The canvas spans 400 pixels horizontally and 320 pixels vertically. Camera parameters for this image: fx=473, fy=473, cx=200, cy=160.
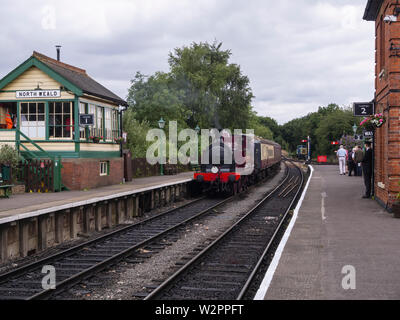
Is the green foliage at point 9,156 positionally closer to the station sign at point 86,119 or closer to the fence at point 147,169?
the station sign at point 86,119

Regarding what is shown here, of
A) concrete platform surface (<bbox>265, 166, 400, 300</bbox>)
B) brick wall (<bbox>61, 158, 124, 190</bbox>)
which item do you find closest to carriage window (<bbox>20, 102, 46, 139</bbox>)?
brick wall (<bbox>61, 158, 124, 190</bbox>)

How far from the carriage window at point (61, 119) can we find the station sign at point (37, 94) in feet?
1.19

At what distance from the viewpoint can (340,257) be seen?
779cm

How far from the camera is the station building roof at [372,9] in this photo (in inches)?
584

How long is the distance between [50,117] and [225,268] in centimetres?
1072

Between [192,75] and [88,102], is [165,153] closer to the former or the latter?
[88,102]

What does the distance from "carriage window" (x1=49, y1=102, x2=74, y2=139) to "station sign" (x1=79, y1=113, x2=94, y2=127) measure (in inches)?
16.5

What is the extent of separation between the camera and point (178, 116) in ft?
120

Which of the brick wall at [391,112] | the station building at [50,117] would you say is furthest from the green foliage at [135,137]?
the brick wall at [391,112]

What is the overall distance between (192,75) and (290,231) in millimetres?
40314

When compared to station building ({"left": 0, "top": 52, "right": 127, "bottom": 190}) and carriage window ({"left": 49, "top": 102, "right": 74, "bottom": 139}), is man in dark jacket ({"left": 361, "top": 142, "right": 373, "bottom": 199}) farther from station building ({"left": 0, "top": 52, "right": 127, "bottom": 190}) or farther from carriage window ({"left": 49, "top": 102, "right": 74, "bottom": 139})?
carriage window ({"left": 49, "top": 102, "right": 74, "bottom": 139})

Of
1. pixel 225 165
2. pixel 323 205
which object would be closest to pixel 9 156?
pixel 225 165
